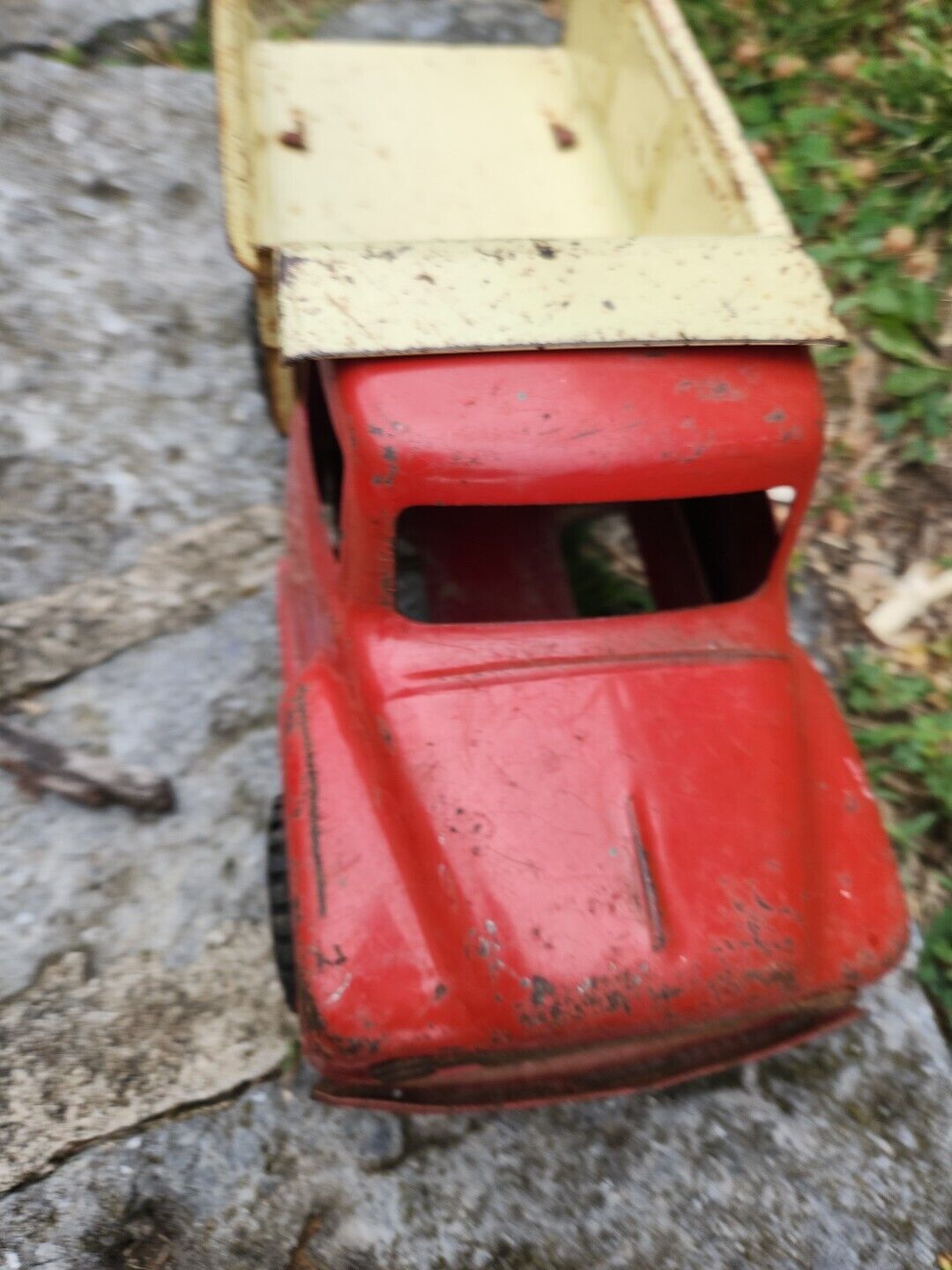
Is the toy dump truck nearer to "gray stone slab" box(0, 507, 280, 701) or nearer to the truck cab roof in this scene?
the truck cab roof

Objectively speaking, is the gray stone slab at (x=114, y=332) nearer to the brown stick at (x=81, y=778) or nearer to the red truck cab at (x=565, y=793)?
the brown stick at (x=81, y=778)

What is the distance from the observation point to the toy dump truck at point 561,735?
1.64 meters

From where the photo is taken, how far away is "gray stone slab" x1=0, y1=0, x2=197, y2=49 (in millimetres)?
4125

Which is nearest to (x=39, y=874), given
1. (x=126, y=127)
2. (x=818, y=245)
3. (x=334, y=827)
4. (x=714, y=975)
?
(x=334, y=827)

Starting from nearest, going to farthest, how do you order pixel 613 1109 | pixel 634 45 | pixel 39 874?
1. pixel 613 1109
2. pixel 39 874
3. pixel 634 45

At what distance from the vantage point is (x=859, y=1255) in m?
2.07

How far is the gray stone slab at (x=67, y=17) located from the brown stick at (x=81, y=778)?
10.9 feet

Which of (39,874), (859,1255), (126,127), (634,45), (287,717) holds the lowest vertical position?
(859,1255)

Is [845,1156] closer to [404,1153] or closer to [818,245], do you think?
[404,1153]

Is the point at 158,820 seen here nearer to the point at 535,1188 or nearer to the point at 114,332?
the point at 535,1188

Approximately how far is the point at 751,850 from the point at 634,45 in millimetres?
2815

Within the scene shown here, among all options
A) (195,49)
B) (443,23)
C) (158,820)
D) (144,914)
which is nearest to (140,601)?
(158,820)

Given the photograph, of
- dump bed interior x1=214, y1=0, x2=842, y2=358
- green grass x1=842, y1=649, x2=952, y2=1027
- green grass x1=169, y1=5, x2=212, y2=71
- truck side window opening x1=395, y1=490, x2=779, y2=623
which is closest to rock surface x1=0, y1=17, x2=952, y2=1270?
green grass x1=842, y1=649, x2=952, y2=1027

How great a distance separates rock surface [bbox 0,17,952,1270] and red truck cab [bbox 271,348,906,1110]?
382mm
